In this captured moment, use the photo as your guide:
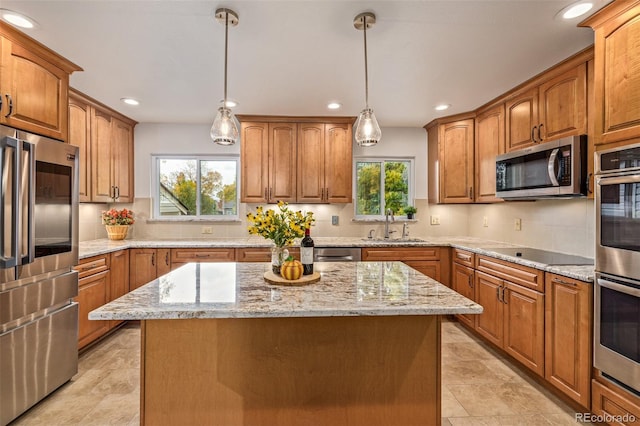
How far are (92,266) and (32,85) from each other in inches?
59.0

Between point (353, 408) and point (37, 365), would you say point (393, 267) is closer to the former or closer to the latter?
point (353, 408)

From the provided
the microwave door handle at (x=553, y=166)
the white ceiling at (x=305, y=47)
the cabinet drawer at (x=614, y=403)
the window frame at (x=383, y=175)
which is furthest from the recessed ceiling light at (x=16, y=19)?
the cabinet drawer at (x=614, y=403)

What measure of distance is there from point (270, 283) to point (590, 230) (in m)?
2.51

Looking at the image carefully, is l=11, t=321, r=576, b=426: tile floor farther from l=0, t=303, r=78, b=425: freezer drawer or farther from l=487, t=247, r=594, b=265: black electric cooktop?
l=487, t=247, r=594, b=265: black electric cooktop

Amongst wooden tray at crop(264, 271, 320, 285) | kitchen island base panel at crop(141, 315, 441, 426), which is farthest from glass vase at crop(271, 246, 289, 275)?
kitchen island base panel at crop(141, 315, 441, 426)

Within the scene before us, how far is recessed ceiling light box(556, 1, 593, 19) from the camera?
5.58 ft

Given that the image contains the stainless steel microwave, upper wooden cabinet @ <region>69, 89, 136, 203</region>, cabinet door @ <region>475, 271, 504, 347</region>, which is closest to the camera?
the stainless steel microwave

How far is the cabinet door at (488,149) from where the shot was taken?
314cm

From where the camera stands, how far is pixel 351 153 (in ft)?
12.5

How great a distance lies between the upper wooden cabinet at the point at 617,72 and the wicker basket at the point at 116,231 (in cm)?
427

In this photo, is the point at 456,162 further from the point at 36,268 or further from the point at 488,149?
the point at 36,268

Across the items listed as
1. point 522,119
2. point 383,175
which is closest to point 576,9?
point 522,119

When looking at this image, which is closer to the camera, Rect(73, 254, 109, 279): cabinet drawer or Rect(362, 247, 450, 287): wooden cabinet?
Rect(73, 254, 109, 279): cabinet drawer

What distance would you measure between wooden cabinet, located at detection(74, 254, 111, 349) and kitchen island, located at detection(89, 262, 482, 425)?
1.69 meters
